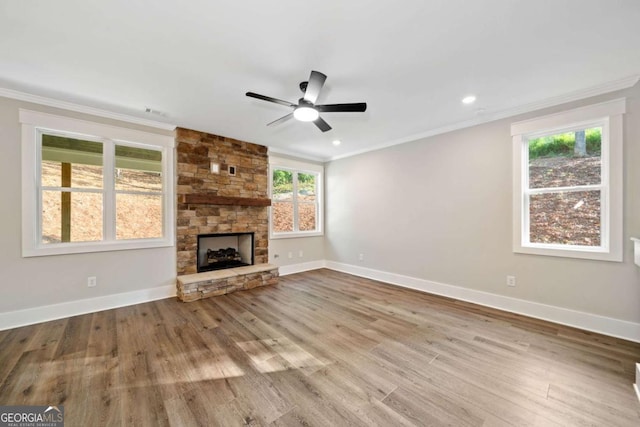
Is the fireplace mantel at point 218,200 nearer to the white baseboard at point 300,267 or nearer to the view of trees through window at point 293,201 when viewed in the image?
the view of trees through window at point 293,201

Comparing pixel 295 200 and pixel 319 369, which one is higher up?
pixel 295 200

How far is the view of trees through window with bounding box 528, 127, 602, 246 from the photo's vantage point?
279 centimetres

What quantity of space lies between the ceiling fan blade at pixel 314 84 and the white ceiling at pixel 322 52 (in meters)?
0.21

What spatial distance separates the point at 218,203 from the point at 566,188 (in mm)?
4956

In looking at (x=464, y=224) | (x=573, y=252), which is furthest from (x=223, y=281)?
(x=573, y=252)

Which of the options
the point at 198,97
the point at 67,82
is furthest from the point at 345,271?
the point at 67,82

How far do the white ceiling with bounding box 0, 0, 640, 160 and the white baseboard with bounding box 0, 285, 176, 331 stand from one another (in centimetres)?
259

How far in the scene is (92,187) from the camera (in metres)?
3.37

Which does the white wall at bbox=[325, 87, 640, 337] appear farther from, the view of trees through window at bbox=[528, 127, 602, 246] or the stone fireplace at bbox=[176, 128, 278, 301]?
the stone fireplace at bbox=[176, 128, 278, 301]

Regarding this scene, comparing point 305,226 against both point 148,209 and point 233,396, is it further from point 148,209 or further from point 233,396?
point 233,396

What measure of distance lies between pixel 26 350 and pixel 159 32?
3.16 meters

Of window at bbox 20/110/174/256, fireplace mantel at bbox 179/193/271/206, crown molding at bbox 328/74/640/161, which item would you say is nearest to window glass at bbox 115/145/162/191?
window at bbox 20/110/174/256

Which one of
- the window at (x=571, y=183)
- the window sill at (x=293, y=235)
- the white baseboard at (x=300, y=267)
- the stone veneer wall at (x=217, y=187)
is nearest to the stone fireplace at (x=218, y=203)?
the stone veneer wall at (x=217, y=187)

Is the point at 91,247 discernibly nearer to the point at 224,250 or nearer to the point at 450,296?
the point at 224,250
